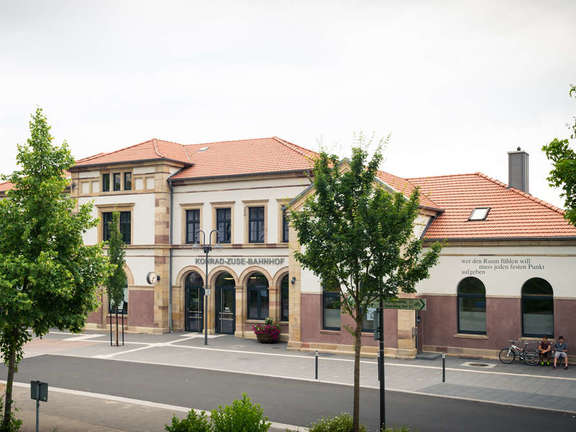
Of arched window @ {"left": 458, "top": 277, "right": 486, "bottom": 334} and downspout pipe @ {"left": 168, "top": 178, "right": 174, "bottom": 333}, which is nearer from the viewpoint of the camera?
arched window @ {"left": 458, "top": 277, "right": 486, "bottom": 334}

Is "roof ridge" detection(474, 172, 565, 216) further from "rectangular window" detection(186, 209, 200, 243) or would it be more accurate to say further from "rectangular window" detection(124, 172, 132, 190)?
"rectangular window" detection(124, 172, 132, 190)

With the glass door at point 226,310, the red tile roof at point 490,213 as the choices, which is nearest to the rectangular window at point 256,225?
the glass door at point 226,310

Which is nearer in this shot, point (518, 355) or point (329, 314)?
point (518, 355)

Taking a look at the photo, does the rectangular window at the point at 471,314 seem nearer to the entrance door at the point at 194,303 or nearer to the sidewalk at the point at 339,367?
the sidewalk at the point at 339,367

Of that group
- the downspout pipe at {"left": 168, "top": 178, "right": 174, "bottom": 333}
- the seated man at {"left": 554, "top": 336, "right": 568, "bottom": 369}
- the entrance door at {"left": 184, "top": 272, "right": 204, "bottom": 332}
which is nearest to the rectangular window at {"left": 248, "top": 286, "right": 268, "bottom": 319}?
the entrance door at {"left": 184, "top": 272, "right": 204, "bottom": 332}

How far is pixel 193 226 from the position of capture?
35.0 metres

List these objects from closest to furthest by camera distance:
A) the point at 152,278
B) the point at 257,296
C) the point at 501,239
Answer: the point at 501,239 < the point at 257,296 < the point at 152,278

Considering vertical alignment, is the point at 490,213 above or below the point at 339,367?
above

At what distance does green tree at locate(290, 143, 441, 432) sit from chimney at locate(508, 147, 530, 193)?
17375 mm

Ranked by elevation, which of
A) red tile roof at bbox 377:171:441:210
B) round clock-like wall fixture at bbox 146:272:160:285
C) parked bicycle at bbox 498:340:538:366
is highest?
red tile roof at bbox 377:171:441:210

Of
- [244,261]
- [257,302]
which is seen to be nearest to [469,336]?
[257,302]

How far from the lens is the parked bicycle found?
79.5ft

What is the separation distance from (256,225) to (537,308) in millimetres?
14434

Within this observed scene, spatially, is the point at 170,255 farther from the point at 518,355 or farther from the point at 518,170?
the point at 518,355
